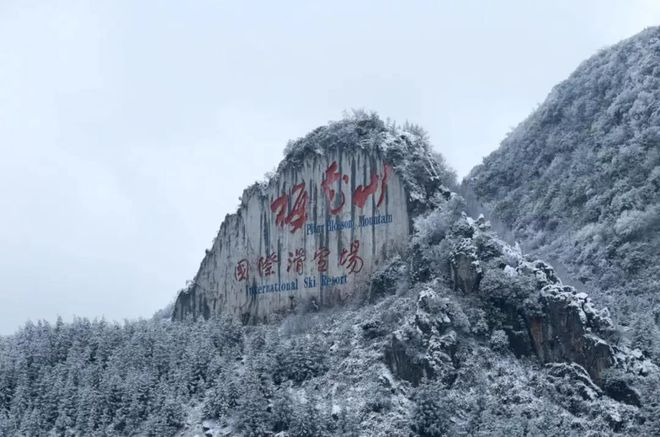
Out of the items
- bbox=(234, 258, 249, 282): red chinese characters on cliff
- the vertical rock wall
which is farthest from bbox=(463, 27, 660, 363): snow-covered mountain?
bbox=(234, 258, 249, 282): red chinese characters on cliff

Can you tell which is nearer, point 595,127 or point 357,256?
point 357,256

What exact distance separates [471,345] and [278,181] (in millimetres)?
12252

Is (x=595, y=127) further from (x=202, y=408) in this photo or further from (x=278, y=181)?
(x=202, y=408)

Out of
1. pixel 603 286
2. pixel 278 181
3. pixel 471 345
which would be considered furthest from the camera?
pixel 603 286

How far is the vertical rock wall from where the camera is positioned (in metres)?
45.7

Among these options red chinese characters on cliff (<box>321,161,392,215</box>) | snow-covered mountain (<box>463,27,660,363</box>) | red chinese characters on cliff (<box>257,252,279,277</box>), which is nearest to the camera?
red chinese characters on cliff (<box>321,161,392,215</box>)

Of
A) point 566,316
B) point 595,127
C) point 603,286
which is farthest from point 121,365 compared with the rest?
point 595,127

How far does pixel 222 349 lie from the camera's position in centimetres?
4506

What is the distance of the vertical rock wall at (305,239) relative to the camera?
45.7 m

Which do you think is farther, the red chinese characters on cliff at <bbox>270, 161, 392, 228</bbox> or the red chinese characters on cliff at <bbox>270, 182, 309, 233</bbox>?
the red chinese characters on cliff at <bbox>270, 182, 309, 233</bbox>

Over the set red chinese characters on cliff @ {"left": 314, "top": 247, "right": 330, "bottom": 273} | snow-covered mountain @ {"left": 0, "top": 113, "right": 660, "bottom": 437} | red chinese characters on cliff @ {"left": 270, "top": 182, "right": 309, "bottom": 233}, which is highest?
red chinese characters on cliff @ {"left": 270, "top": 182, "right": 309, "bottom": 233}

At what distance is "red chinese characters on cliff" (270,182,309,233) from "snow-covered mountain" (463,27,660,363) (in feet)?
23.6

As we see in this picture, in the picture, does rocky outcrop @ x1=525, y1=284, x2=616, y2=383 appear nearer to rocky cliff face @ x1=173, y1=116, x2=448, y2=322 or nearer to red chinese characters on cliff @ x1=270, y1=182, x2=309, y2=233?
rocky cliff face @ x1=173, y1=116, x2=448, y2=322

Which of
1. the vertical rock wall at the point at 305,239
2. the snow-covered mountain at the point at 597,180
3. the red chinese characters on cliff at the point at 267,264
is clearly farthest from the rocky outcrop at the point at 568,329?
the red chinese characters on cliff at the point at 267,264
